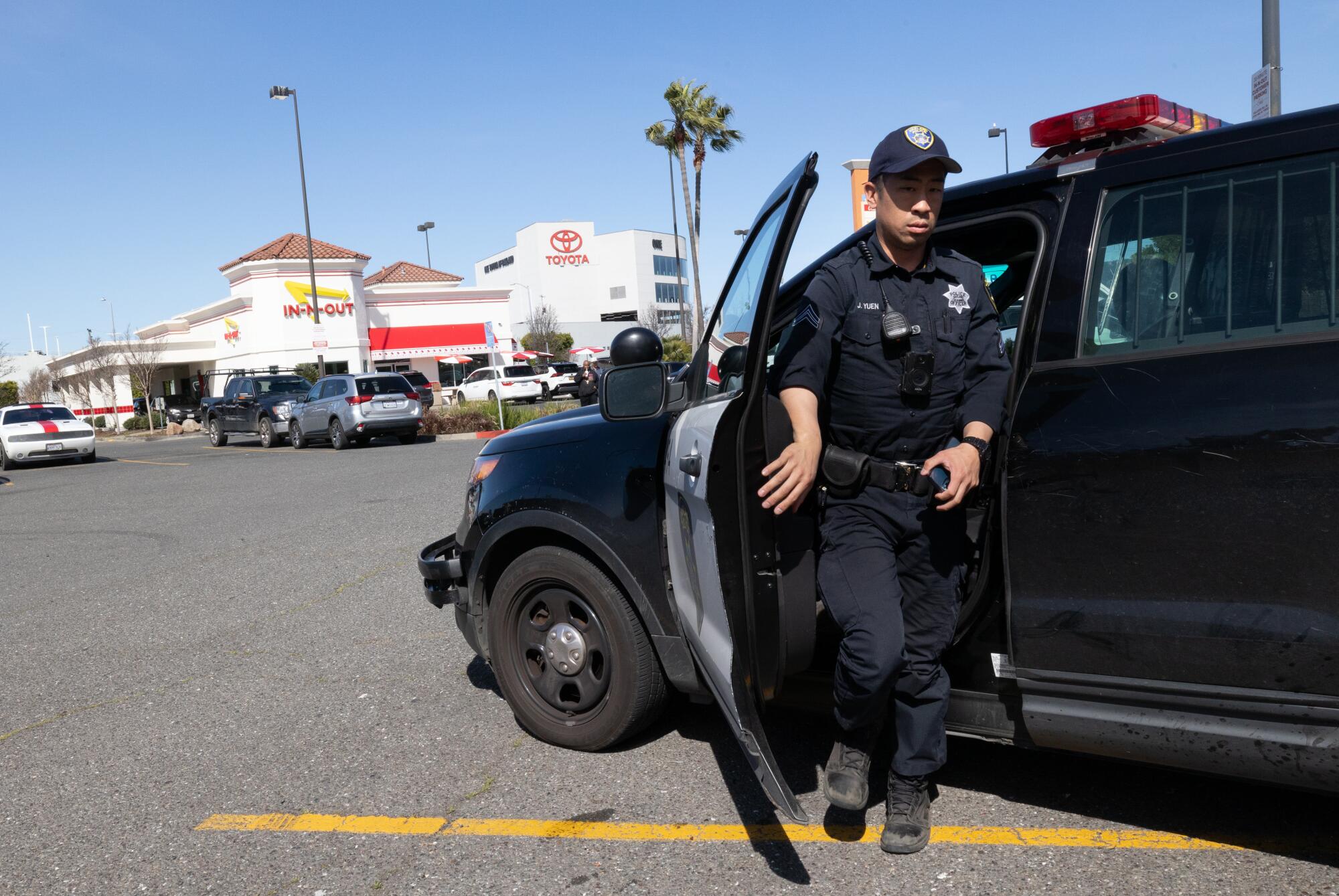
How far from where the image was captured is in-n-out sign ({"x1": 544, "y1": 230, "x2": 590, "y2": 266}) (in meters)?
96.9

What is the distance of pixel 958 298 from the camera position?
2.81m

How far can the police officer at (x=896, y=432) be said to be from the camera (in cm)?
268

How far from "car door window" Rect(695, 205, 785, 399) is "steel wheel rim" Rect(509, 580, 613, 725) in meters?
0.96

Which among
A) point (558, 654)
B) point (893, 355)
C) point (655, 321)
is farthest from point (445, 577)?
point (655, 321)

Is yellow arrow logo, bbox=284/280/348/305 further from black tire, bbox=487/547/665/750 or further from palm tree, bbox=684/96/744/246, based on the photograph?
black tire, bbox=487/547/665/750

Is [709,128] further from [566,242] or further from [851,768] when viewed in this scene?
[566,242]

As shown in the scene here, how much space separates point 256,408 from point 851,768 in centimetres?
2352

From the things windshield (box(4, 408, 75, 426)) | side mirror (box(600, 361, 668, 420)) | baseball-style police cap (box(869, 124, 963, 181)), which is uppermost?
baseball-style police cap (box(869, 124, 963, 181))

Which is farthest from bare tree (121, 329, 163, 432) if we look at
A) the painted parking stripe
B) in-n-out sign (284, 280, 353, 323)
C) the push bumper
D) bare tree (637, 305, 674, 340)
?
the painted parking stripe

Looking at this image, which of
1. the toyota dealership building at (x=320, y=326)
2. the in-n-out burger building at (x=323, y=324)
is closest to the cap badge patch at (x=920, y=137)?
the toyota dealership building at (x=320, y=326)

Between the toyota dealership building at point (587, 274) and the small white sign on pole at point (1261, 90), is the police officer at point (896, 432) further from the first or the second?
the toyota dealership building at point (587, 274)

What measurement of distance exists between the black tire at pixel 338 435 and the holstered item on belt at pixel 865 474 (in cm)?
1900

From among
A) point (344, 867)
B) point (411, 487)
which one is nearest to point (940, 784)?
point (344, 867)

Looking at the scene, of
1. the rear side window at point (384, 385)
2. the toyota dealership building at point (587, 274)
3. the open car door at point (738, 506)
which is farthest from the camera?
the toyota dealership building at point (587, 274)
